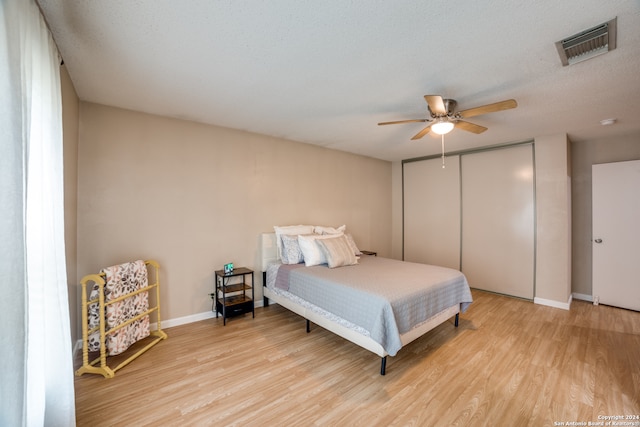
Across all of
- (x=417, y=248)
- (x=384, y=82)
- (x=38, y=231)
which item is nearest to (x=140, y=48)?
(x=38, y=231)

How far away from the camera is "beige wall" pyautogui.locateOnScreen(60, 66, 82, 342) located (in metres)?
2.10

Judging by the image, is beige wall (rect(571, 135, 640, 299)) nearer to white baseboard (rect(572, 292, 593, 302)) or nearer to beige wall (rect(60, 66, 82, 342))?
white baseboard (rect(572, 292, 593, 302))

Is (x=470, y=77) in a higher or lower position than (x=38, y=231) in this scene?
higher

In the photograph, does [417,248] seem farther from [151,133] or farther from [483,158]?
[151,133]

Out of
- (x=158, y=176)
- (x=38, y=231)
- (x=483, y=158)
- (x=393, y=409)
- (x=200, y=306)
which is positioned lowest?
(x=393, y=409)

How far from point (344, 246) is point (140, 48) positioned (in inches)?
110

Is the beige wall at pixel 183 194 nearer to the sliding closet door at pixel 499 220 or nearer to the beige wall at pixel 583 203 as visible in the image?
the sliding closet door at pixel 499 220

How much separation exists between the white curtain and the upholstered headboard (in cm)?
226

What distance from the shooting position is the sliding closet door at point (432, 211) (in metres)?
4.78

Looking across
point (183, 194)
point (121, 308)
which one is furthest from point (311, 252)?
point (121, 308)

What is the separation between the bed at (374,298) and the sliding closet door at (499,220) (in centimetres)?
179

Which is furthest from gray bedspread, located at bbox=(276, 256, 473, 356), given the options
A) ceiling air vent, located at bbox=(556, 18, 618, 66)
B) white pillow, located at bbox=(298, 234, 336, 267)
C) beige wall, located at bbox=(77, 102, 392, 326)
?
ceiling air vent, located at bbox=(556, 18, 618, 66)

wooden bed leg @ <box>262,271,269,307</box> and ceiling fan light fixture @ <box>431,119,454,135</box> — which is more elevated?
ceiling fan light fixture @ <box>431,119,454,135</box>

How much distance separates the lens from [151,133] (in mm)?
2934
